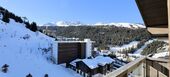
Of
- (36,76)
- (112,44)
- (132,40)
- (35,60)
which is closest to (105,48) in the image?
(112,44)

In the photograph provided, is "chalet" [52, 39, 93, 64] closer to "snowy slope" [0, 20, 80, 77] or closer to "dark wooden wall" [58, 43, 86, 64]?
"dark wooden wall" [58, 43, 86, 64]

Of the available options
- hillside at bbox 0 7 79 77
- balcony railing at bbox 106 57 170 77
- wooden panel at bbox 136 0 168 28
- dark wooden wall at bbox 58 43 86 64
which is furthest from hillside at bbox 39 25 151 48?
balcony railing at bbox 106 57 170 77

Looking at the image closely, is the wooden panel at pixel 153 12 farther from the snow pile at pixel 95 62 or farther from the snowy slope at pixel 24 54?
the snow pile at pixel 95 62

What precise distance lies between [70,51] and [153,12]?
988 inches

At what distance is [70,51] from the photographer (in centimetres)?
2761

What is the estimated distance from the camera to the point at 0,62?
64.6ft

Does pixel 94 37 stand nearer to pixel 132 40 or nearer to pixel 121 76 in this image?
pixel 132 40

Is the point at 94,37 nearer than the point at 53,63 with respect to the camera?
No

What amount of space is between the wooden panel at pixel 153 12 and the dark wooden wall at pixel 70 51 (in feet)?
75.8

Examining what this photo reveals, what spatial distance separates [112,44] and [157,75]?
51481 millimetres

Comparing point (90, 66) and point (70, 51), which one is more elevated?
point (70, 51)

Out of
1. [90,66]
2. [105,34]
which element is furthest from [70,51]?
[105,34]

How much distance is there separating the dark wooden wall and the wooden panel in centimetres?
2309

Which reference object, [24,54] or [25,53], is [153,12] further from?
[25,53]
